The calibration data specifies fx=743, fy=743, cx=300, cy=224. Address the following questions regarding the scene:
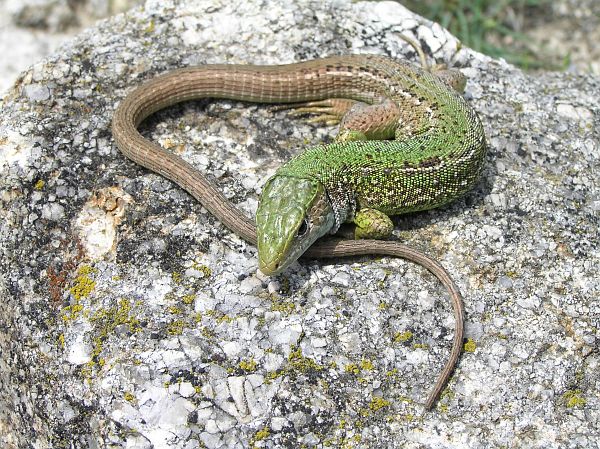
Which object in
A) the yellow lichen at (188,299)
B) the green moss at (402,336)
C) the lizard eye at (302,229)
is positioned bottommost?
the green moss at (402,336)

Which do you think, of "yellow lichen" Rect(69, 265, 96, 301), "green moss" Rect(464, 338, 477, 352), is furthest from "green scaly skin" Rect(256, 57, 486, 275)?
"yellow lichen" Rect(69, 265, 96, 301)

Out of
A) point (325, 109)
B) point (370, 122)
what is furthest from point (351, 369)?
point (325, 109)

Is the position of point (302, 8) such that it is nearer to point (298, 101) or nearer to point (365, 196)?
point (298, 101)

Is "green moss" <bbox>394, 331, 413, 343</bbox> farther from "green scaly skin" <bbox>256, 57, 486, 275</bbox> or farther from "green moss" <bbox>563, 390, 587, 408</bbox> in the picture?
Answer: "green moss" <bbox>563, 390, 587, 408</bbox>

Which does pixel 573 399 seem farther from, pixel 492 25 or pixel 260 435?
pixel 492 25

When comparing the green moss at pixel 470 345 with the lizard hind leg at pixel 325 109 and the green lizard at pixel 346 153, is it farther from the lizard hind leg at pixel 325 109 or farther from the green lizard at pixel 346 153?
the lizard hind leg at pixel 325 109

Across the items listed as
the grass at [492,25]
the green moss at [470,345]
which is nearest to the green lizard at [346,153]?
the green moss at [470,345]
